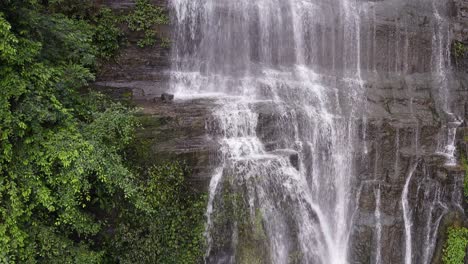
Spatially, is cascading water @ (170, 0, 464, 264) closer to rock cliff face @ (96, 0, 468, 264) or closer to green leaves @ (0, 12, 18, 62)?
rock cliff face @ (96, 0, 468, 264)

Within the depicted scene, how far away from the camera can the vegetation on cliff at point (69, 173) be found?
25.0 ft

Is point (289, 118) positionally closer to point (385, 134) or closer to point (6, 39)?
point (385, 134)

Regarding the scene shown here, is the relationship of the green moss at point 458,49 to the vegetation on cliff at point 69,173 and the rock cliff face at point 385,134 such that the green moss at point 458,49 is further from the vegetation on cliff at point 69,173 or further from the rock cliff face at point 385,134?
the vegetation on cliff at point 69,173

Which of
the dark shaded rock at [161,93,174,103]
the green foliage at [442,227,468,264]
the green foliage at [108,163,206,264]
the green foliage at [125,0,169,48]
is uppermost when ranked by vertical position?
the green foliage at [125,0,169,48]

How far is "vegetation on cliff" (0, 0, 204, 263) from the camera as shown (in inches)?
300

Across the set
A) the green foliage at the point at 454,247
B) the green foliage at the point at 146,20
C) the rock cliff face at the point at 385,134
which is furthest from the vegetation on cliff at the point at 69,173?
the green foliage at the point at 454,247

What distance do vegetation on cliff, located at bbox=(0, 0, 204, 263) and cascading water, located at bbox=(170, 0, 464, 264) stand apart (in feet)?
3.70


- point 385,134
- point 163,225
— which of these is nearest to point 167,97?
point 163,225

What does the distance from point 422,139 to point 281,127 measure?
465 centimetres

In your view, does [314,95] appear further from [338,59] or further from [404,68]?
[404,68]

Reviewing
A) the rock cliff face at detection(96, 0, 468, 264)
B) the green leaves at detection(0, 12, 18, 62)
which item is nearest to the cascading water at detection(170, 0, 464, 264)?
the rock cliff face at detection(96, 0, 468, 264)

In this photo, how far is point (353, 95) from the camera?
12930mm

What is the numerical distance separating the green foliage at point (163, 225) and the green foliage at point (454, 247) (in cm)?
770

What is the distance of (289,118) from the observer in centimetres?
1117
